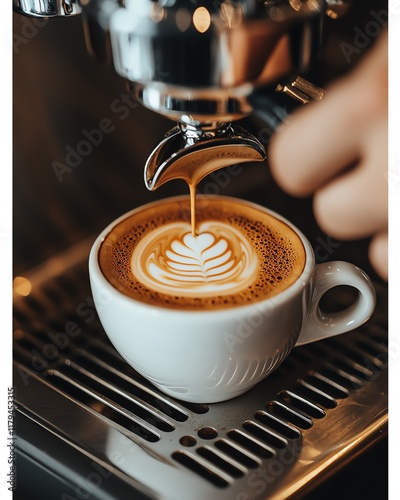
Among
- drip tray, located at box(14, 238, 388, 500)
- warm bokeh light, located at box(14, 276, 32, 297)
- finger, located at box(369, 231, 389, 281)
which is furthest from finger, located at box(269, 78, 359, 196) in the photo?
warm bokeh light, located at box(14, 276, 32, 297)

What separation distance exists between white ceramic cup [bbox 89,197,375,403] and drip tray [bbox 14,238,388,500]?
0.10 ft

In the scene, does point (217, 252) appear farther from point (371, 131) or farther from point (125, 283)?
point (371, 131)

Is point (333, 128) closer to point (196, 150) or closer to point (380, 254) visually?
point (196, 150)

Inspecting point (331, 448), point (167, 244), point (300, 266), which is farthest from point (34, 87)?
point (331, 448)

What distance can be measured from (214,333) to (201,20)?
242 mm

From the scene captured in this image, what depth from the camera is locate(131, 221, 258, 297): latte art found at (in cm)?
59

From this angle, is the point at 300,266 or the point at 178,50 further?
the point at 300,266

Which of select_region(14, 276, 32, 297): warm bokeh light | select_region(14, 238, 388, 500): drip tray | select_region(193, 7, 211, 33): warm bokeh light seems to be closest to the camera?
select_region(193, 7, 211, 33): warm bokeh light

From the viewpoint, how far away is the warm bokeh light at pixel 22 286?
754mm

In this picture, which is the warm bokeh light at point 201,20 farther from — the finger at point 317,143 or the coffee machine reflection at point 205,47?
the finger at point 317,143

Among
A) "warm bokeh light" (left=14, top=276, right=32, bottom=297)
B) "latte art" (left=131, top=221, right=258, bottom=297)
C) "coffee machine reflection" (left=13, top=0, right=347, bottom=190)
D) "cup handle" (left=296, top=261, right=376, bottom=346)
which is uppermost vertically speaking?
"coffee machine reflection" (left=13, top=0, right=347, bottom=190)

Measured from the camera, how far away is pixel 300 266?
0.60 meters

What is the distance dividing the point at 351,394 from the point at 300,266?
4.8 inches

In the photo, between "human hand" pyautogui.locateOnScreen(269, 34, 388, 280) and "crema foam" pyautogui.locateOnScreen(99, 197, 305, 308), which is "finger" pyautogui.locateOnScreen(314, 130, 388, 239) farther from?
"crema foam" pyautogui.locateOnScreen(99, 197, 305, 308)
